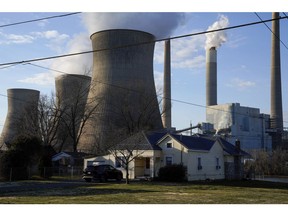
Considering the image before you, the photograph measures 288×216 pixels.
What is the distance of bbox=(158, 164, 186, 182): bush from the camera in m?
35.5

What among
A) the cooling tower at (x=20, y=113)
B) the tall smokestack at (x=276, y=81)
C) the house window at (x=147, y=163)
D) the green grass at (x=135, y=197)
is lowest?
the green grass at (x=135, y=197)

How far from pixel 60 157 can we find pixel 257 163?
28.3 metres

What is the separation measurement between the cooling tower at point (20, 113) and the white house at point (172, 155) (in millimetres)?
18957

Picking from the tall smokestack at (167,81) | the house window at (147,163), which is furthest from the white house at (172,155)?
the tall smokestack at (167,81)

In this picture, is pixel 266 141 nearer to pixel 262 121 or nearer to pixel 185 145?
pixel 262 121

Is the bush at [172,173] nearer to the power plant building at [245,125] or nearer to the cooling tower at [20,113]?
the cooling tower at [20,113]

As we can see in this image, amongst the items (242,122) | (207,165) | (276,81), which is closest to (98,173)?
(207,165)

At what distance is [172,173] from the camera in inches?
1400

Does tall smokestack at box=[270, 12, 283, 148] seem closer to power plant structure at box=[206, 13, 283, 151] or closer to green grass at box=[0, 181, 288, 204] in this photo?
power plant structure at box=[206, 13, 283, 151]

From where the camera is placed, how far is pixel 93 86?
53.9 m

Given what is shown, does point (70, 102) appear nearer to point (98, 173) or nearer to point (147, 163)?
point (147, 163)

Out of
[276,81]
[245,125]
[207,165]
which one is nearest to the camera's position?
[207,165]

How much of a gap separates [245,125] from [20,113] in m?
47.5

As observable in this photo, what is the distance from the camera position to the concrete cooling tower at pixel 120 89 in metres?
47.2
